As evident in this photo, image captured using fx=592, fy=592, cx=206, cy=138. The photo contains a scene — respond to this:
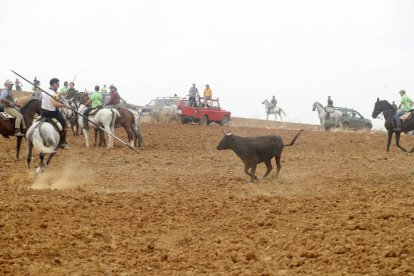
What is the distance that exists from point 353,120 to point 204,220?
28860 mm

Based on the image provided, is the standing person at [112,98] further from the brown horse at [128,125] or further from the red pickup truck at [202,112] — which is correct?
the red pickup truck at [202,112]

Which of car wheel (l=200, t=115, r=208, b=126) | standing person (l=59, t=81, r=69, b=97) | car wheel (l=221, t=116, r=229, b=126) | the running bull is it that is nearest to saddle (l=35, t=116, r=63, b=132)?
the running bull

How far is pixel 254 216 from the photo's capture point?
28.7 ft

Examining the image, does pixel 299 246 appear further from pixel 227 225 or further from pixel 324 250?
pixel 227 225

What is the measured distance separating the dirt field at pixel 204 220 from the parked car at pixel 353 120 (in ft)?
66.0

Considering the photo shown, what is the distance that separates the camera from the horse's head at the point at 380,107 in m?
21.8

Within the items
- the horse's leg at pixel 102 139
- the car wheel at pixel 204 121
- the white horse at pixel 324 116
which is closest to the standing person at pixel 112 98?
the horse's leg at pixel 102 139

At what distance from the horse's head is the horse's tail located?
43.0ft

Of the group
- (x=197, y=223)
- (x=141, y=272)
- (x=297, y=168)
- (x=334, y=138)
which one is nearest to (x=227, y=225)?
(x=197, y=223)

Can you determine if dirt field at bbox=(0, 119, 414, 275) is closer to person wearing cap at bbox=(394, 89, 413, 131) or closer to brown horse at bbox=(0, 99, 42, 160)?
brown horse at bbox=(0, 99, 42, 160)

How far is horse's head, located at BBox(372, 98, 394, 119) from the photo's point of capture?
2177 cm

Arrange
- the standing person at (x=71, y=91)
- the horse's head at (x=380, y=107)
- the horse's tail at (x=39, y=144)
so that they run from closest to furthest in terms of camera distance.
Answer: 1. the horse's tail at (x=39, y=144)
2. the horse's head at (x=380, y=107)
3. the standing person at (x=71, y=91)

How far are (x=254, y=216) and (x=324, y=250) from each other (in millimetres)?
2207

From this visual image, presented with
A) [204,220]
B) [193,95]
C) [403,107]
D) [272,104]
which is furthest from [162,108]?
[204,220]
